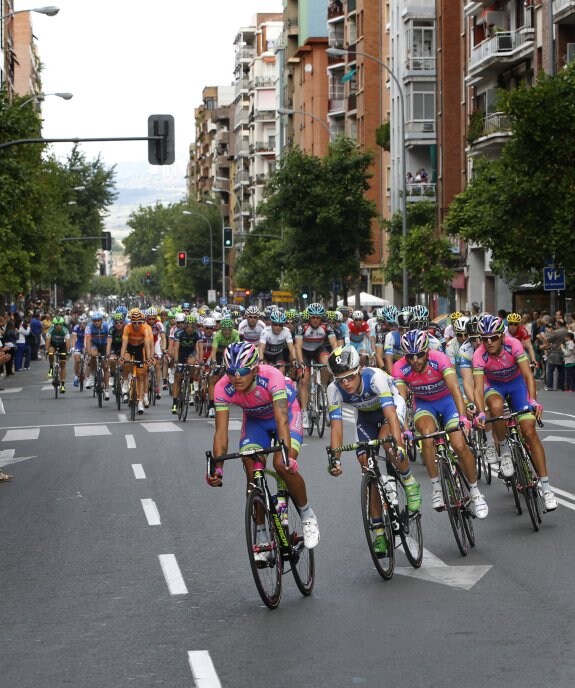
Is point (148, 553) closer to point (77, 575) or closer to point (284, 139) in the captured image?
point (77, 575)

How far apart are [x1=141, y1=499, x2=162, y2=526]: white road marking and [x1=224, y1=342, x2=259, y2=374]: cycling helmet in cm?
415

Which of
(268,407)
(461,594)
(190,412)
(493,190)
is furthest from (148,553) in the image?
(493,190)

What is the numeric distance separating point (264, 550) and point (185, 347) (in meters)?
18.2

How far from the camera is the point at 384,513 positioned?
10.4 metres

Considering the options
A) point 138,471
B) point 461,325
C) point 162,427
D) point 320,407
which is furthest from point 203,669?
point 162,427

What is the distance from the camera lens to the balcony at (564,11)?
45844mm

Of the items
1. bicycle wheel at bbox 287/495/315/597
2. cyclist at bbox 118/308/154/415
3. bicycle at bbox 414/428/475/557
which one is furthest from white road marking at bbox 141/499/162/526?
cyclist at bbox 118/308/154/415

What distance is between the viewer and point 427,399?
496 inches

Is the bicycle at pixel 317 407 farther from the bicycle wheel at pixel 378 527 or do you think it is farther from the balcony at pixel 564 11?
the balcony at pixel 564 11

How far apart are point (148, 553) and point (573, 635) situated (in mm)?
4473

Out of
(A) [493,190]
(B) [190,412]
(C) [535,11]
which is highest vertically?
(C) [535,11]

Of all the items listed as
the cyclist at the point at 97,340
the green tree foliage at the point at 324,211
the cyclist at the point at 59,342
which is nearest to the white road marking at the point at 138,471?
the cyclist at the point at 97,340

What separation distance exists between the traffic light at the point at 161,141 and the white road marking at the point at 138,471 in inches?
479

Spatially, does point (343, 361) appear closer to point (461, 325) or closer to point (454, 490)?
point (454, 490)
